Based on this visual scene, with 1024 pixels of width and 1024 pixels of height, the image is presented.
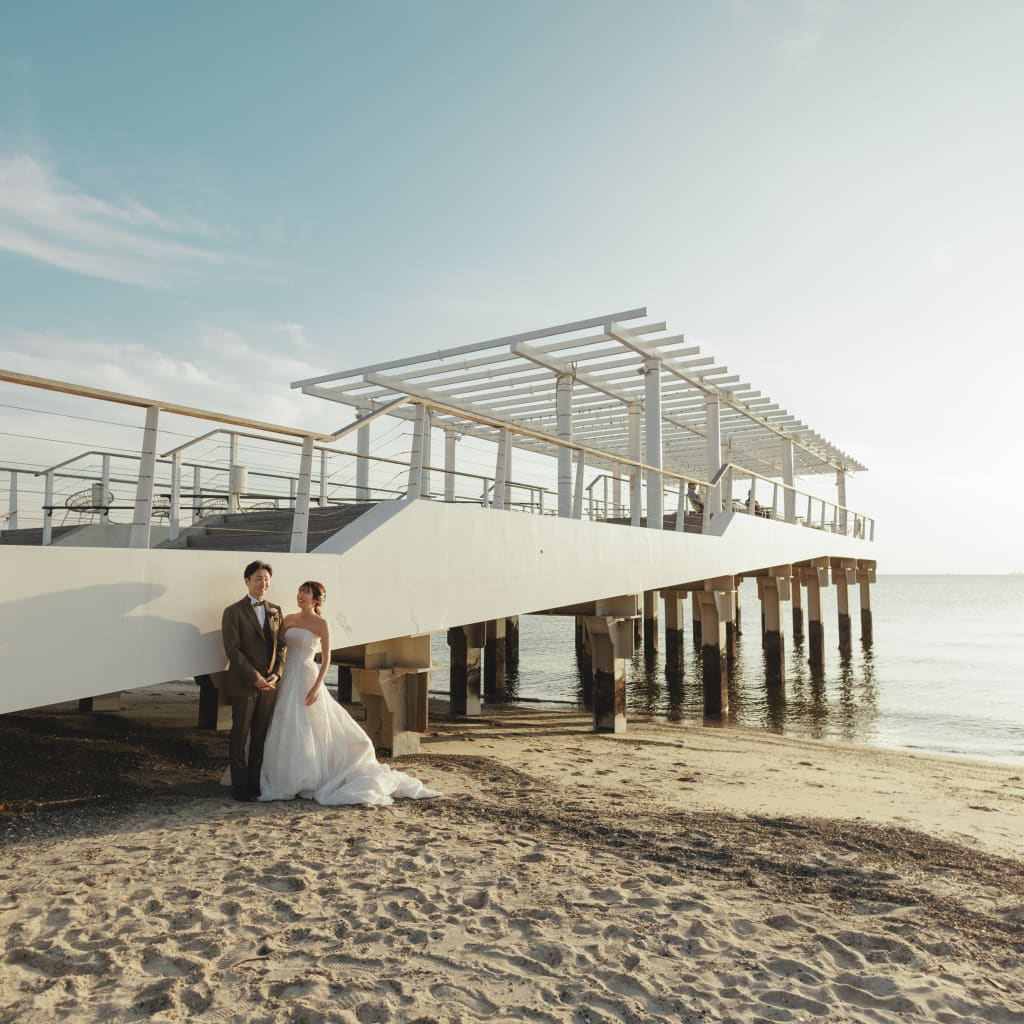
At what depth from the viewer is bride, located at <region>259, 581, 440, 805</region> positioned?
17.5 ft

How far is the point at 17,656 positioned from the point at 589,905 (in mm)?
3062

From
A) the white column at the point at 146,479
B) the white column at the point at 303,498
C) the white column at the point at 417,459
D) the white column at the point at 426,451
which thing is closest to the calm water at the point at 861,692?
the white column at the point at 426,451

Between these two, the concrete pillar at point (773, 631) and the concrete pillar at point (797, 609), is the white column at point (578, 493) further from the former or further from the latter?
the concrete pillar at point (797, 609)

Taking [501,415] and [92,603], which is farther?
[501,415]

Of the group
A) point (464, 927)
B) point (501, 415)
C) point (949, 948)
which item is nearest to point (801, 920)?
point (949, 948)

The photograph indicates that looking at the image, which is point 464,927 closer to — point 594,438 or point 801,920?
point 801,920

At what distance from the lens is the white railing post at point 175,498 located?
742 cm

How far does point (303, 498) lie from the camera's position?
569 cm

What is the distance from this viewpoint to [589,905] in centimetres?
382

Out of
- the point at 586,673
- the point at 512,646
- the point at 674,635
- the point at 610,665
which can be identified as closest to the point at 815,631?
the point at 674,635

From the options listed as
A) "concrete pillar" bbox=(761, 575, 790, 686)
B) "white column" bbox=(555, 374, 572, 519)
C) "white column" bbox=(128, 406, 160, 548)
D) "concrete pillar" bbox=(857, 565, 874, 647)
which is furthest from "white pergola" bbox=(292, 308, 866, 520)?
"concrete pillar" bbox=(857, 565, 874, 647)

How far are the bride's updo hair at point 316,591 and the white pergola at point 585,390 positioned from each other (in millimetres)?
5209

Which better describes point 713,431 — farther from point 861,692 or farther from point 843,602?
point 843,602

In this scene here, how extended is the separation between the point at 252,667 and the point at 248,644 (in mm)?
151
